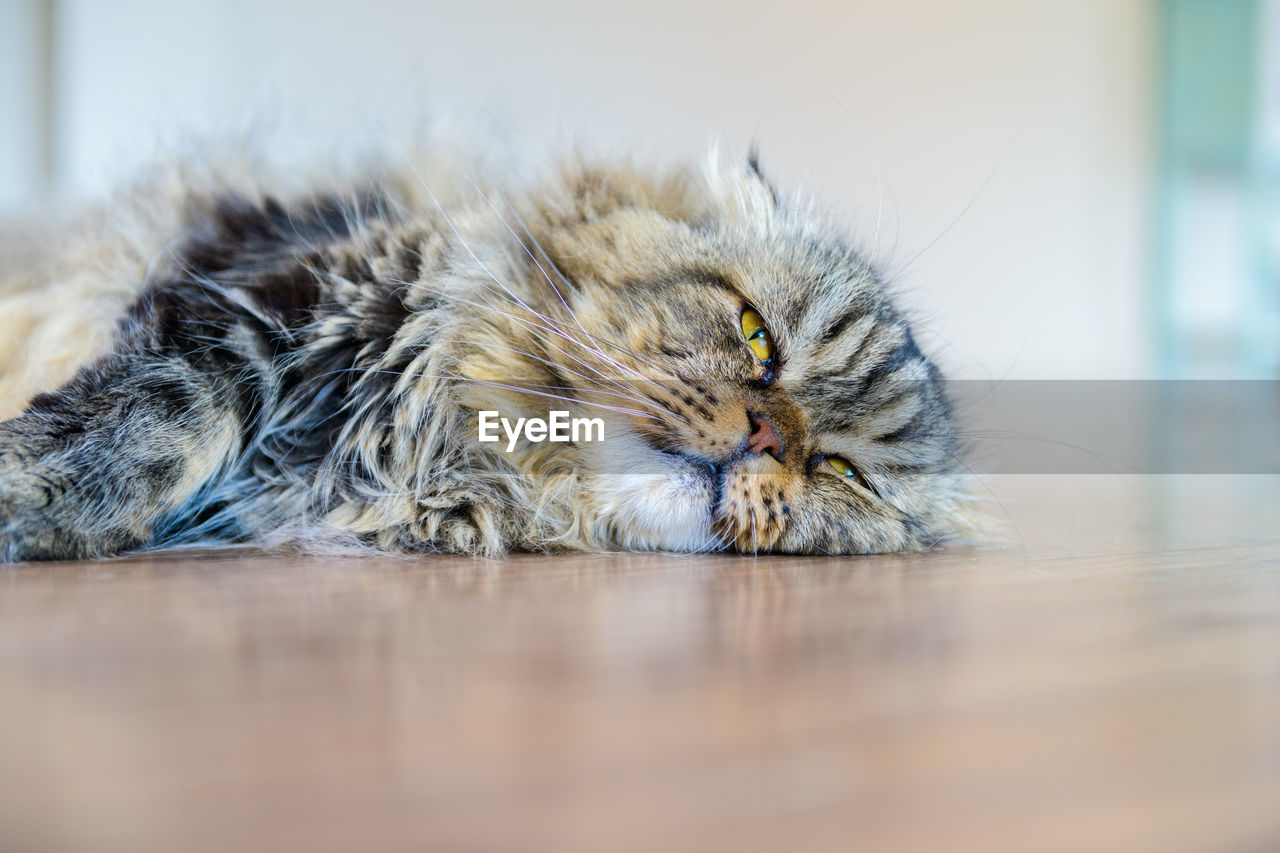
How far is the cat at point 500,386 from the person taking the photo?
1.18 metres

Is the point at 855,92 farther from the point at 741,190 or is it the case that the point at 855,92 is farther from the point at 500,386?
the point at 500,386

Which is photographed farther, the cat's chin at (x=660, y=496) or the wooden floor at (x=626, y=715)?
the cat's chin at (x=660, y=496)

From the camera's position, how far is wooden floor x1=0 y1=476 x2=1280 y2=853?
0.34 meters

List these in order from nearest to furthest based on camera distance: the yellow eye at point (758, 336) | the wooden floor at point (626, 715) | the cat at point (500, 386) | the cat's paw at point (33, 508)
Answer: the wooden floor at point (626, 715) < the cat's paw at point (33, 508) < the cat at point (500, 386) < the yellow eye at point (758, 336)

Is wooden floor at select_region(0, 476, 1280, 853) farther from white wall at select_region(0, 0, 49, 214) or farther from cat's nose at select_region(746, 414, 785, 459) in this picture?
white wall at select_region(0, 0, 49, 214)

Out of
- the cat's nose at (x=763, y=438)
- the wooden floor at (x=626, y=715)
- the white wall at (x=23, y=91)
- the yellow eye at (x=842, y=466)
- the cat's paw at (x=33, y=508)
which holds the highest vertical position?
the white wall at (x=23, y=91)

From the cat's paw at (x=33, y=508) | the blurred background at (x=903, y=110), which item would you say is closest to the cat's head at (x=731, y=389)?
the blurred background at (x=903, y=110)

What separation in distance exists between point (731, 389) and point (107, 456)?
778 mm

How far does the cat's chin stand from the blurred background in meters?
0.64

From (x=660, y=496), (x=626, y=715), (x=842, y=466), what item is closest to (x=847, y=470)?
(x=842, y=466)

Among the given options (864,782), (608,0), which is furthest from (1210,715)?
(608,0)

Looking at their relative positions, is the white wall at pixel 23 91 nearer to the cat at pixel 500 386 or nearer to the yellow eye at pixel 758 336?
the cat at pixel 500 386

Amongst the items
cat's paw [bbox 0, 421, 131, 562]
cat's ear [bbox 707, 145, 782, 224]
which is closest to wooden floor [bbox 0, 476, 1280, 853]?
cat's paw [bbox 0, 421, 131, 562]

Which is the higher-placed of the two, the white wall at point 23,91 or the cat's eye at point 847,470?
the white wall at point 23,91
